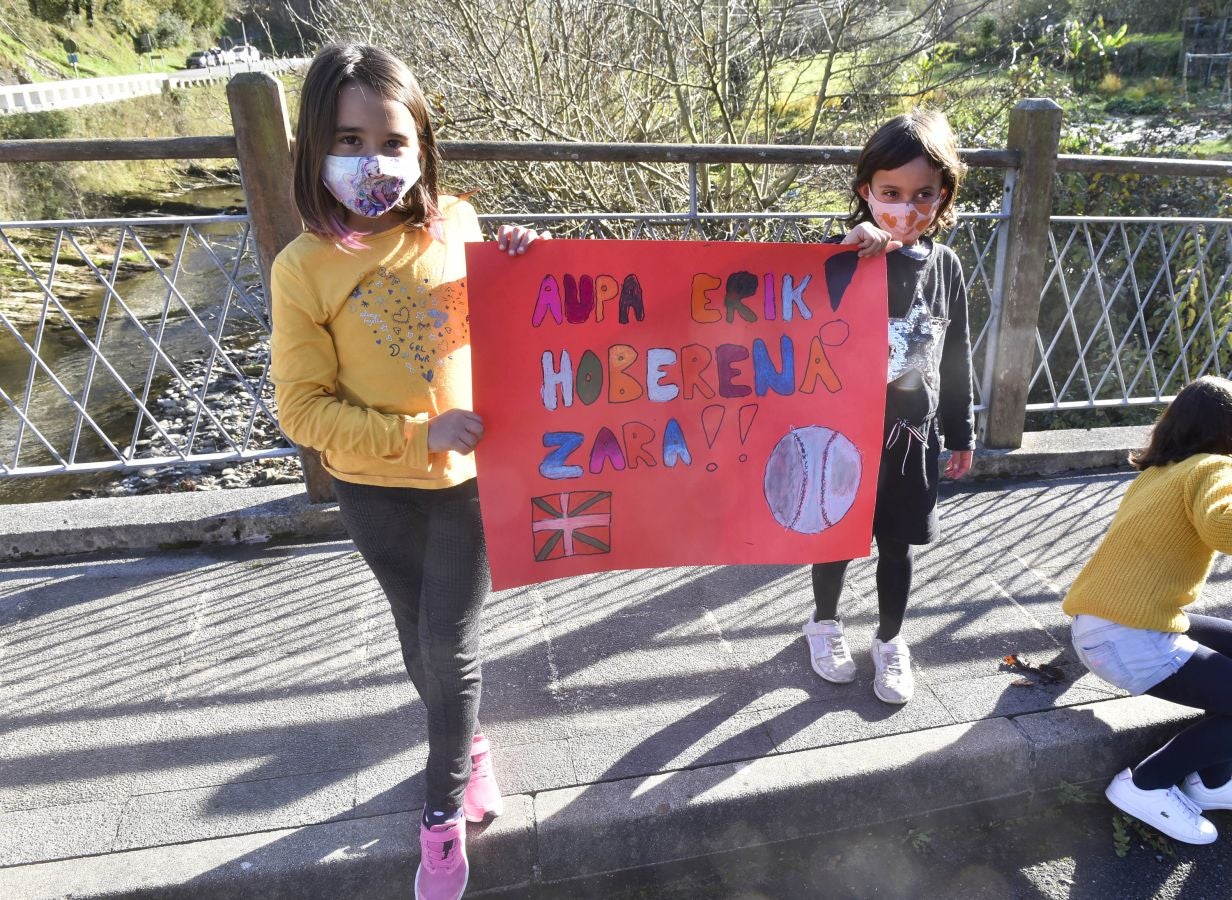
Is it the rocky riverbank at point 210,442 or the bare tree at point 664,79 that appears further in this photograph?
the rocky riverbank at point 210,442

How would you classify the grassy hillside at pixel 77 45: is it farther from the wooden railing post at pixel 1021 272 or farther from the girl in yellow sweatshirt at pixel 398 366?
the girl in yellow sweatshirt at pixel 398 366

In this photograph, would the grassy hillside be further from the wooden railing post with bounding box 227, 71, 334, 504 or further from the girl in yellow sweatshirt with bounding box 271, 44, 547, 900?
the girl in yellow sweatshirt with bounding box 271, 44, 547, 900

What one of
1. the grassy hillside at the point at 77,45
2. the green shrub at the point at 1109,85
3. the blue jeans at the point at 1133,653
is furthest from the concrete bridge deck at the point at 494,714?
the grassy hillside at the point at 77,45

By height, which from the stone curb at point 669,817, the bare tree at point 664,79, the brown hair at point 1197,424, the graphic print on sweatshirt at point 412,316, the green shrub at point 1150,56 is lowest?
the stone curb at point 669,817

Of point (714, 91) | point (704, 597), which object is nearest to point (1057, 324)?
point (714, 91)

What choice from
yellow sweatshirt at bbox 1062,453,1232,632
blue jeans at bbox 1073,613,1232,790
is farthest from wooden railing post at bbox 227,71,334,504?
blue jeans at bbox 1073,613,1232,790

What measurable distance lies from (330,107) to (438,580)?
0.99 m

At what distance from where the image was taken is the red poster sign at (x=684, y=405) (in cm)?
213

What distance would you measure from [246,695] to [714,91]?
5671mm

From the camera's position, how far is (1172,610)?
2240mm

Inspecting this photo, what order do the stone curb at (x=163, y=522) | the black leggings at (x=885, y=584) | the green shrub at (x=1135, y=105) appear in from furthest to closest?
the green shrub at (x=1135, y=105), the stone curb at (x=163, y=522), the black leggings at (x=885, y=584)

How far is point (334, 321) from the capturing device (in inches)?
70.2

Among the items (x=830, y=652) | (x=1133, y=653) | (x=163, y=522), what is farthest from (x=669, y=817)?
(x=163, y=522)

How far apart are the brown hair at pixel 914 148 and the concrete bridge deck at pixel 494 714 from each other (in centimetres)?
146
